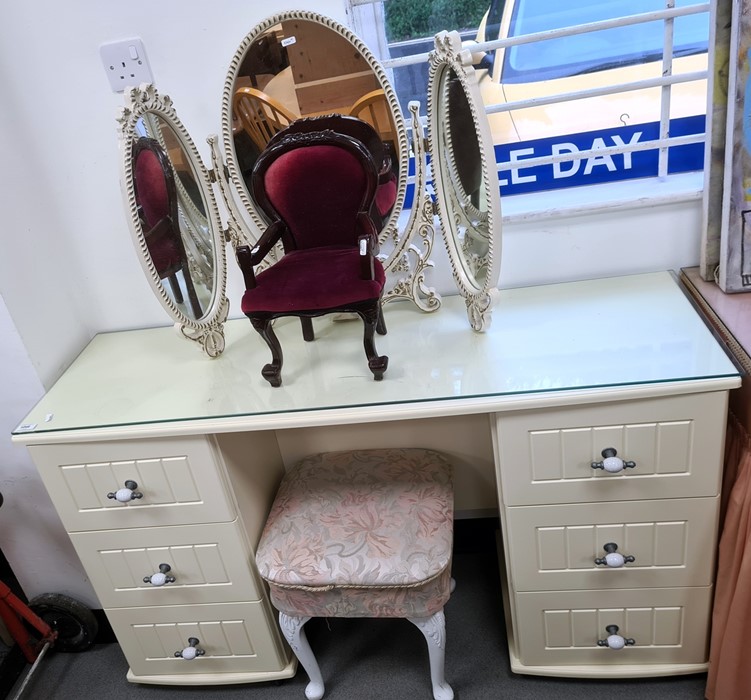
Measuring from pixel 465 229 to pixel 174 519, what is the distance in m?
0.81

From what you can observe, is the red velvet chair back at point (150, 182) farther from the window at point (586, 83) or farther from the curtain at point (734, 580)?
the curtain at point (734, 580)

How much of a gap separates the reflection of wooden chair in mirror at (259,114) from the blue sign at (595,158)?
0.49 meters

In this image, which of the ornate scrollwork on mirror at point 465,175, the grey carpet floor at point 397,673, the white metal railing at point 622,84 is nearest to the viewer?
the ornate scrollwork on mirror at point 465,175

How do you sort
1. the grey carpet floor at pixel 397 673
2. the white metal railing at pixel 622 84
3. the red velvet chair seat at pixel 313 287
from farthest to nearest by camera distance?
the grey carpet floor at pixel 397 673 → the white metal railing at pixel 622 84 → the red velvet chair seat at pixel 313 287

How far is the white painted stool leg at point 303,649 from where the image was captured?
4.32 ft

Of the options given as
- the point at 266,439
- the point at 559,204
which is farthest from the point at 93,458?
the point at 559,204

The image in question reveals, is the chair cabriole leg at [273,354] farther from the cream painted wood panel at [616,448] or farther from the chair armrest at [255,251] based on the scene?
the cream painted wood panel at [616,448]

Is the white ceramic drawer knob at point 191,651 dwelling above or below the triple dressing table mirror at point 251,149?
below

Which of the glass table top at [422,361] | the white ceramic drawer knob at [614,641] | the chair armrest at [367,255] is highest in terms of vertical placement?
the chair armrest at [367,255]

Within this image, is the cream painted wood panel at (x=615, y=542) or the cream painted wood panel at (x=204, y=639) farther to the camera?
the cream painted wood panel at (x=204, y=639)

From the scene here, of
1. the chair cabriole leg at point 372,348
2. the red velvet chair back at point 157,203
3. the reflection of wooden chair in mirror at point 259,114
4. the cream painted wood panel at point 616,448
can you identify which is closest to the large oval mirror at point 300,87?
the reflection of wooden chair in mirror at point 259,114

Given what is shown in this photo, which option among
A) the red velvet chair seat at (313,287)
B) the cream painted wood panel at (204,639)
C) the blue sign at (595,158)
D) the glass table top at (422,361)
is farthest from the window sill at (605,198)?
the cream painted wood panel at (204,639)

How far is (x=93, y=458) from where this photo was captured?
1.22 meters

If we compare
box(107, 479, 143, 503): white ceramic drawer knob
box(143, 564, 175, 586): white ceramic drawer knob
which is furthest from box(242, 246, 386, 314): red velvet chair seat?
box(143, 564, 175, 586): white ceramic drawer knob
